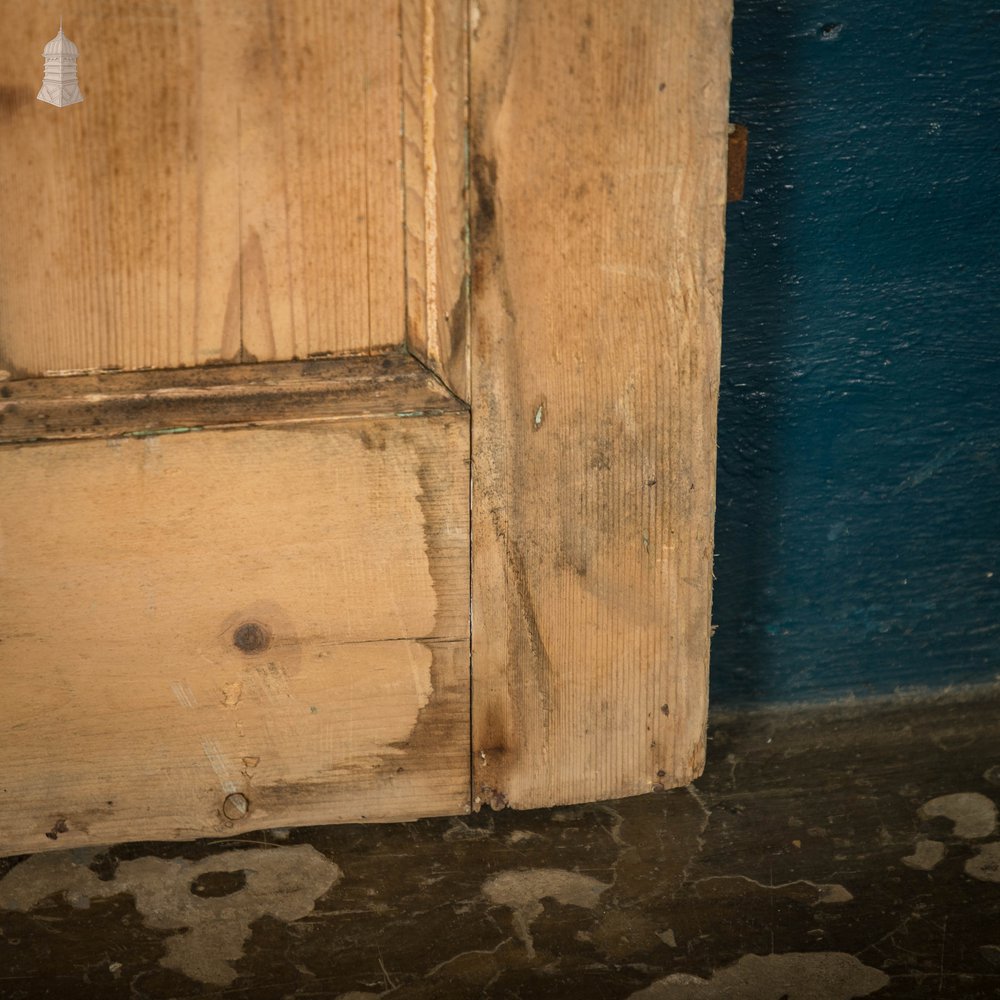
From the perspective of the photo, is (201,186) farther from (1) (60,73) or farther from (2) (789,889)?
(2) (789,889)

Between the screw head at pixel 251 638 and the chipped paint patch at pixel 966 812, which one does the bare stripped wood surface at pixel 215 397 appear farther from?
the chipped paint patch at pixel 966 812

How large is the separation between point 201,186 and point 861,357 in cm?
77

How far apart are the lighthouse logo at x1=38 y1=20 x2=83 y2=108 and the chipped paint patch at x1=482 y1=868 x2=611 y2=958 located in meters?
0.91

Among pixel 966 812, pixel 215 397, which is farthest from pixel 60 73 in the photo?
pixel 966 812

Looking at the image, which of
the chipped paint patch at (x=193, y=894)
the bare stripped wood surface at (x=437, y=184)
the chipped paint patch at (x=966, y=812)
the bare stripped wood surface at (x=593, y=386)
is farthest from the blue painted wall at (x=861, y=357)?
the chipped paint patch at (x=193, y=894)

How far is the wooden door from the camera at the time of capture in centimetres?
81

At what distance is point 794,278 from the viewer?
1.13 meters

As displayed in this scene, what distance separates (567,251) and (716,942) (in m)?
0.79

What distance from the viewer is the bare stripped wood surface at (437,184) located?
31.8 inches

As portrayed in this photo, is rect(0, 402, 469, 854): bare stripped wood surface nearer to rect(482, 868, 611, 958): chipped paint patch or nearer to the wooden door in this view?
the wooden door

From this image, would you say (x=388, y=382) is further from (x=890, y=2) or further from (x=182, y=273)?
(x=890, y=2)

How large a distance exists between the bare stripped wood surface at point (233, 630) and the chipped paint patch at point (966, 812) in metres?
0.63

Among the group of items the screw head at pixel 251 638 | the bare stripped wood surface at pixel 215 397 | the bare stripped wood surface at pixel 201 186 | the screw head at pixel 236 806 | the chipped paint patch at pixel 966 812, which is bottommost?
the chipped paint patch at pixel 966 812

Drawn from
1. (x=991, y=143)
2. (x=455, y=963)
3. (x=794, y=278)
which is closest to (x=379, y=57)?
(x=794, y=278)
